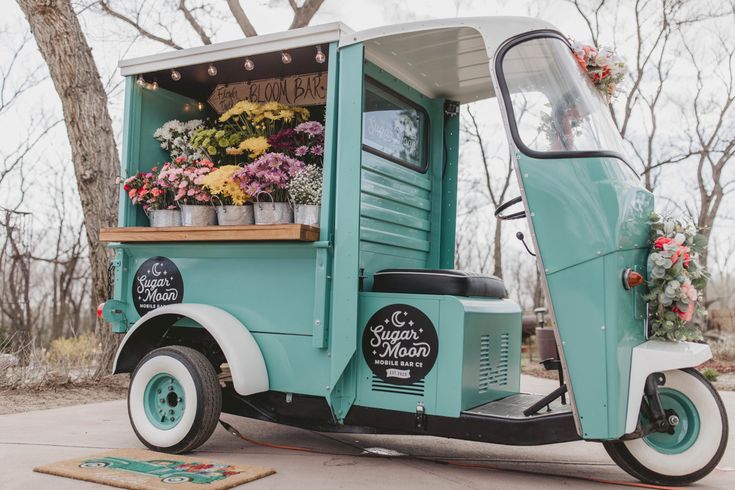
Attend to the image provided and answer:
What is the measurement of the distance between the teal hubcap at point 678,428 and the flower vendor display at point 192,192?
266 centimetres

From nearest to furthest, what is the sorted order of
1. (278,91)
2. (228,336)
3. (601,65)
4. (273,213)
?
(601,65), (228,336), (273,213), (278,91)

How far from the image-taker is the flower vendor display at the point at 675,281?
3176 mm

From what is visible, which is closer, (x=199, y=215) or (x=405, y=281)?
(x=405, y=281)

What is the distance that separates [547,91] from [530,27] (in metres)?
0.32

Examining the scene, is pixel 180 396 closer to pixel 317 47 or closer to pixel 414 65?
pixel 317 47

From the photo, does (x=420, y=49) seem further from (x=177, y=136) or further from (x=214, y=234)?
(x=177, y=136)

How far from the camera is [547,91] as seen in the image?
3.44 metres

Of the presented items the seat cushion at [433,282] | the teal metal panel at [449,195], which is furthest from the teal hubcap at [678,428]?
the teal metal panel at [449,195]

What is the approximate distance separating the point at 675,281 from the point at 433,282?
45.6 inches

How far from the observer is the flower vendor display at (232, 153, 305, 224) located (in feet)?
12.9

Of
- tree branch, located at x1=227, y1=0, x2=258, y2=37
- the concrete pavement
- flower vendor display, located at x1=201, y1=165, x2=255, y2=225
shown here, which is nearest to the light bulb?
flower vendor display, located at x1=201, y1=165, x2=255, y2=225

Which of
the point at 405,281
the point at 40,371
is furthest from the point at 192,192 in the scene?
the point at 40,371

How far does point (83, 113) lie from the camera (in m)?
6.94

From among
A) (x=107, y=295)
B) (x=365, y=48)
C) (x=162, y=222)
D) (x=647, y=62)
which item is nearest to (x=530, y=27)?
(x=365, y=48)
